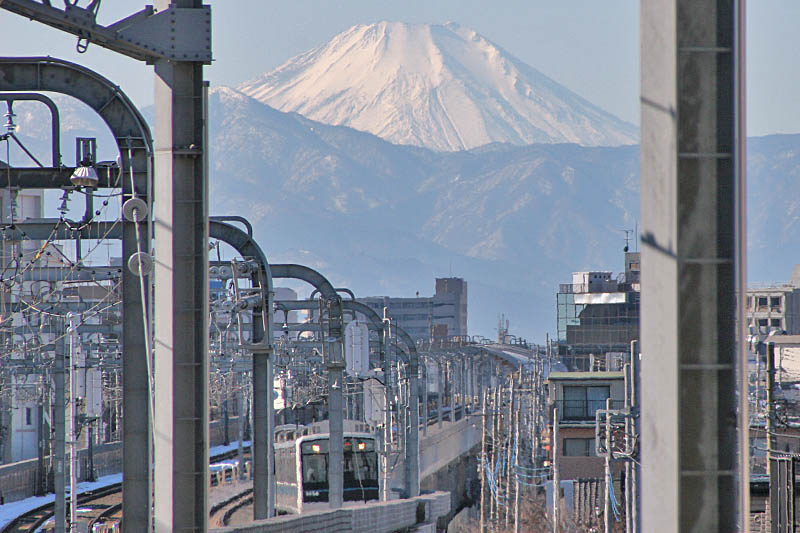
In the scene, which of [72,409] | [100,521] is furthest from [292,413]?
[72,409]

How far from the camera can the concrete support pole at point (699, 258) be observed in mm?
6871

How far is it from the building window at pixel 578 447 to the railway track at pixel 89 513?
21.6m

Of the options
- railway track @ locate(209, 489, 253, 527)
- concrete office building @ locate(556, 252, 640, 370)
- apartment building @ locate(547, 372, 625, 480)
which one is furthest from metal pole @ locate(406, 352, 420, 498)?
concrete office building @ locate(556, 252, 640, 370)

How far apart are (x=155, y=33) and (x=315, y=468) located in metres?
26.8

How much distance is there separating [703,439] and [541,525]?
154 feet

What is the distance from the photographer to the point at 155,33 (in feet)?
39.3

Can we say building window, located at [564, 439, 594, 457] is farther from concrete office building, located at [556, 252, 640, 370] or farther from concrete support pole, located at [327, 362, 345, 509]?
concrete office building, located at [556, 252, 640, 370]

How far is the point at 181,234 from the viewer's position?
12.2m

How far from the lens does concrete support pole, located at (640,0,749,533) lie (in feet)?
22.5

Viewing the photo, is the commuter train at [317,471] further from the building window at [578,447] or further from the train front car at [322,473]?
the building window at [578,447]

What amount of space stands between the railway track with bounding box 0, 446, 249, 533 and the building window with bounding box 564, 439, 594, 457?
21.6 metres

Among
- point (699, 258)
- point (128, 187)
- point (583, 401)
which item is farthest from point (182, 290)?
point (583, 401)

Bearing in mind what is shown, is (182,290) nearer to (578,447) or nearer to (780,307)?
(578,447)

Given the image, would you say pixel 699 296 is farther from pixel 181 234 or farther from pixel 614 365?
pixel 614 365
